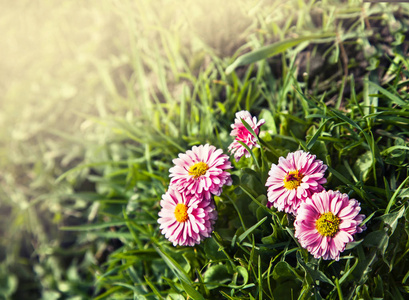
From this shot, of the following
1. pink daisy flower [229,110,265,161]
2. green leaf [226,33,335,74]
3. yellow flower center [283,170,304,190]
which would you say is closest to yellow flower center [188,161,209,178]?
pink daisy flower [229,110,265,161]

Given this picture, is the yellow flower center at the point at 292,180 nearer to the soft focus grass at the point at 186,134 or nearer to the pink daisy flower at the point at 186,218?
the soft focus grass at the point at 186,134

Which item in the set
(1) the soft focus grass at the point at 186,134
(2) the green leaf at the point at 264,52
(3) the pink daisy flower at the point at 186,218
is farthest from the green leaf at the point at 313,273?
(2) the green leaf at the point at 264,52

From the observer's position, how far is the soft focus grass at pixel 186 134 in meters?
1.12

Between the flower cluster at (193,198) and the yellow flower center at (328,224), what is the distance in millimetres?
273

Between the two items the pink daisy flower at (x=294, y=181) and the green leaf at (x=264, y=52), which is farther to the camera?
the green leaf at (x=264, y=52)

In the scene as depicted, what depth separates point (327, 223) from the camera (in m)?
0.95

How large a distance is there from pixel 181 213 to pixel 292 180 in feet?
1.09

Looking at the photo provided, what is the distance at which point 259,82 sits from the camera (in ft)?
5.56

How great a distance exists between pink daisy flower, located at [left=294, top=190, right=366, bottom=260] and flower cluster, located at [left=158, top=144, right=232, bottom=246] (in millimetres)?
238

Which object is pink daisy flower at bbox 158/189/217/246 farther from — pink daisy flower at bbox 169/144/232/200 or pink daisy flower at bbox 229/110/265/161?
pink daisy flower at bbox 229/110/265/161

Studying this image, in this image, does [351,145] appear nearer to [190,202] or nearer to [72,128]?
[190,202]

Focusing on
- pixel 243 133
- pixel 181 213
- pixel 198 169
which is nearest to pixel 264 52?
pixel 243 133

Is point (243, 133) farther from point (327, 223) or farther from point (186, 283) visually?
point (186, 283)

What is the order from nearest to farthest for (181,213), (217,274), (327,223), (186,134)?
(327,223) < (181,213) < (217,274) < (186,134)
